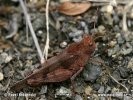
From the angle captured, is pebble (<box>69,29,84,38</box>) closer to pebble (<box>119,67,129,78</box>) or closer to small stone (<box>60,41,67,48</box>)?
small stone (<box>60,41,67,48</box>)

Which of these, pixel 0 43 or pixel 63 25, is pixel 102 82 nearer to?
pixel 63 25

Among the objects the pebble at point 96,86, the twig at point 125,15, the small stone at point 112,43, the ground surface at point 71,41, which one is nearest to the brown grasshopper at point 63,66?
the ground surface at point 71,41

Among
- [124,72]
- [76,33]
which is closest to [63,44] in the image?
[76,33]

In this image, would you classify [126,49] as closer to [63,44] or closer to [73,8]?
[63,44]

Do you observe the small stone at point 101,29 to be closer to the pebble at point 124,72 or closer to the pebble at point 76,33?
the pebble at point 76,33

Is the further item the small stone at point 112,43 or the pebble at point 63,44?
the pebble at point 63,44

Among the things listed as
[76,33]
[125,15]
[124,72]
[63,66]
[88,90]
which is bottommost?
[88,90]
